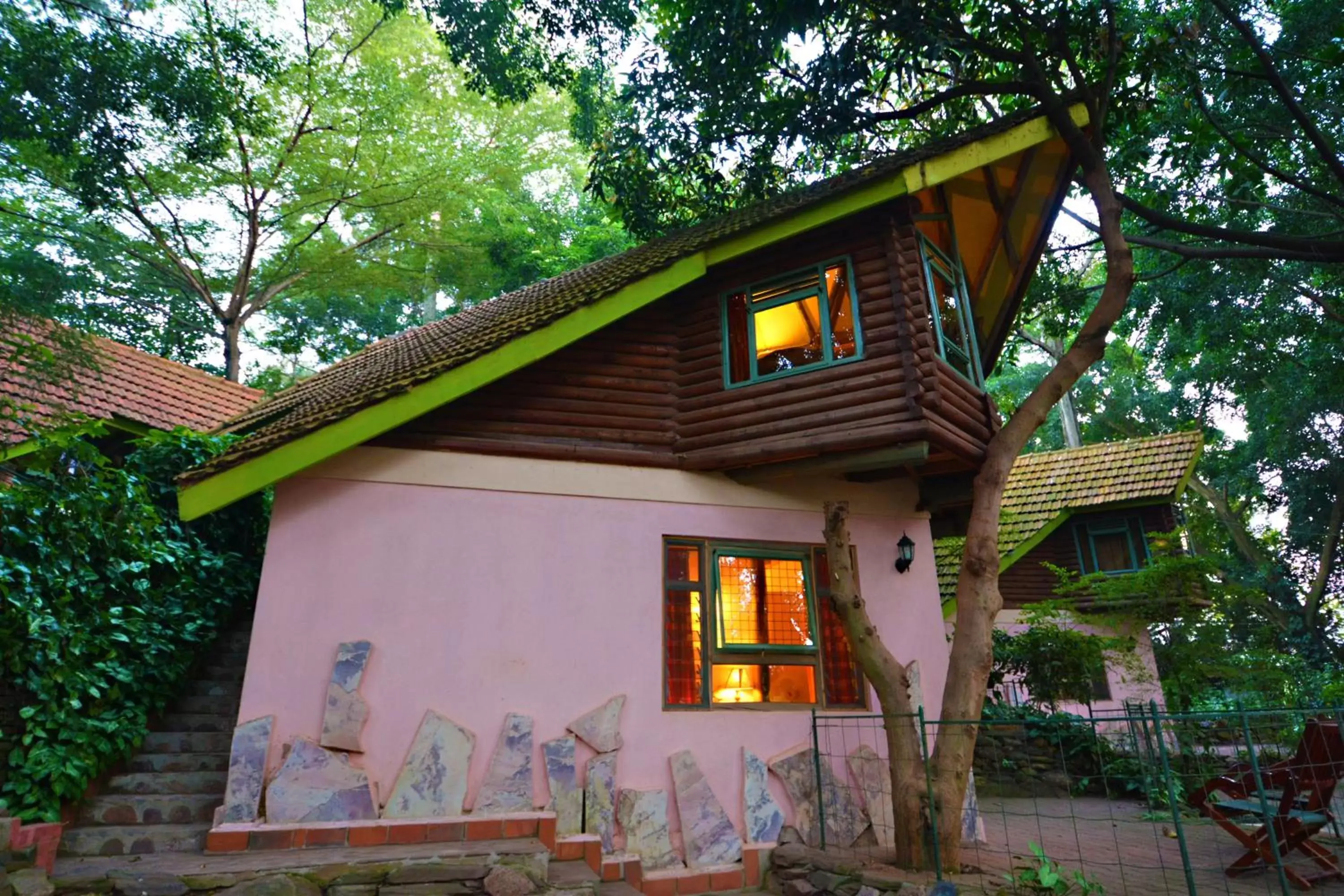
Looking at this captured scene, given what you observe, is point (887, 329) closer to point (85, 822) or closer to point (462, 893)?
point (462, 893)

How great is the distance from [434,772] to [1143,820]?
899 centimetres

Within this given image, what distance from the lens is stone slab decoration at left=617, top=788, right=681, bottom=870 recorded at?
636 cm

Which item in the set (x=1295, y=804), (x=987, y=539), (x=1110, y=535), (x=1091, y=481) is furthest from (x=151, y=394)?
(x=1110, y=535)

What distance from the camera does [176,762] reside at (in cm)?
596

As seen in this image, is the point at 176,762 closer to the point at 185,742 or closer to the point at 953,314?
the point at 185,742

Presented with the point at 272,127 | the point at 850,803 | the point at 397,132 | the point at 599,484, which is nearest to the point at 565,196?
the point at 397,132

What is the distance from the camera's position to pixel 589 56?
1335 cm

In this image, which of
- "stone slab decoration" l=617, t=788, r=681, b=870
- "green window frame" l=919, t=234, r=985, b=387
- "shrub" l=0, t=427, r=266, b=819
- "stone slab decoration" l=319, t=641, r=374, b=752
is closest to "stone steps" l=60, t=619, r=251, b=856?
"shrub" l=0, t=427, r=266, b=819

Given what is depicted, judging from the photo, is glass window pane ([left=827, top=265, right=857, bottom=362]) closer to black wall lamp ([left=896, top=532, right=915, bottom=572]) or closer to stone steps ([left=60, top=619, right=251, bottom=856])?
black wall lamp ([left=896, top=532, right=915, bottom=572])

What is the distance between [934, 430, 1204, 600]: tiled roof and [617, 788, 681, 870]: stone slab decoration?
10420 mm

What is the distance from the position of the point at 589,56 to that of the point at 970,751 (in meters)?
13.0

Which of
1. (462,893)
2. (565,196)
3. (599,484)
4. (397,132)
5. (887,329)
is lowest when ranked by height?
(462,893)

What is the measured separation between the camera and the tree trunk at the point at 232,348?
58.3 ft

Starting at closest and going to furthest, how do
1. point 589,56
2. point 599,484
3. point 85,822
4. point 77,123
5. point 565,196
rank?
point 85,822
point 599,484
point 77,123
point 589,56
point 565,196
